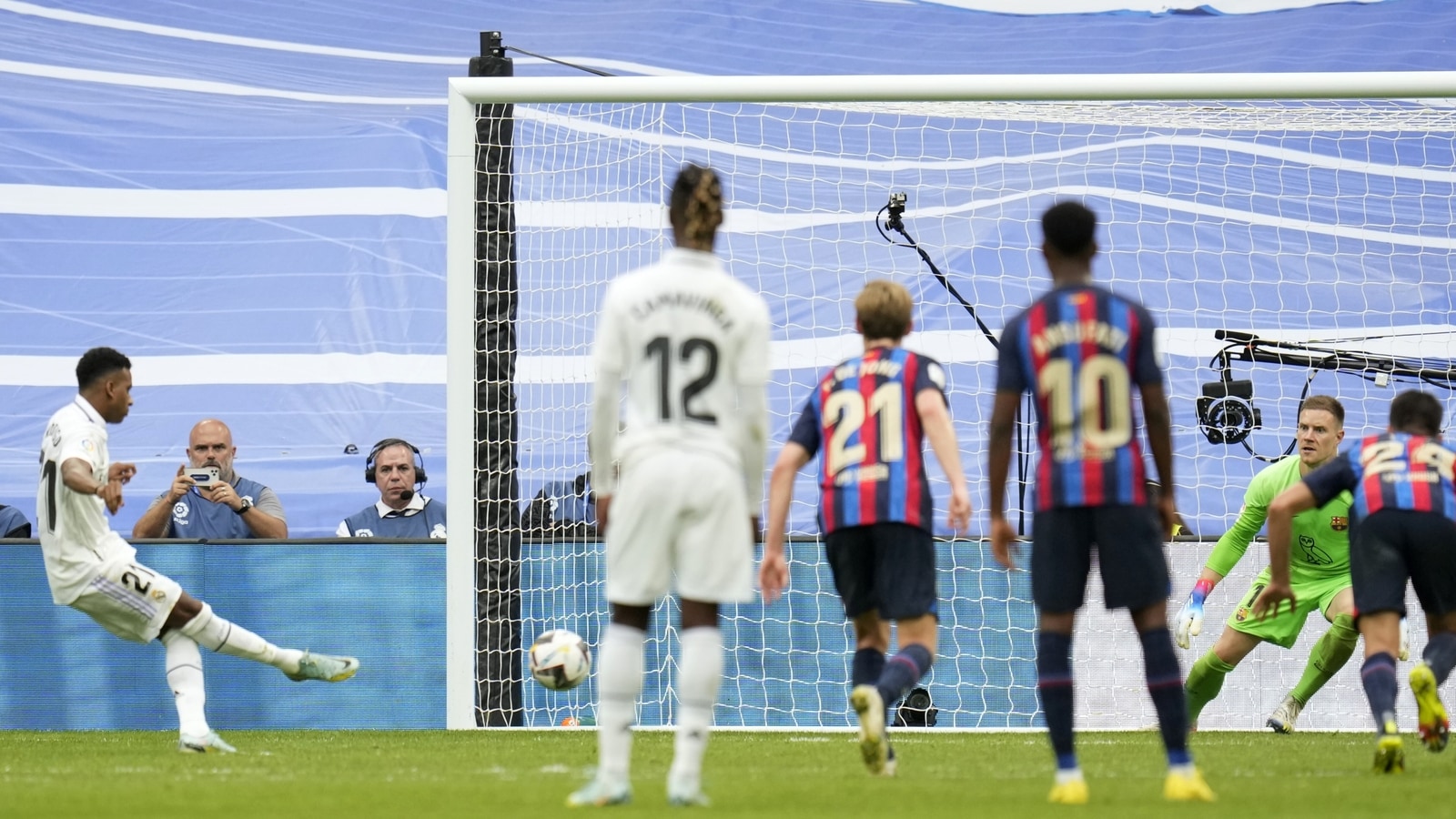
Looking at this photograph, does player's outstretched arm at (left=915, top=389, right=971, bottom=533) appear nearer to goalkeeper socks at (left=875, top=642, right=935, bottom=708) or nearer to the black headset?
goalkeeper socks at (left=875, top=642, right=935, bottom=708)

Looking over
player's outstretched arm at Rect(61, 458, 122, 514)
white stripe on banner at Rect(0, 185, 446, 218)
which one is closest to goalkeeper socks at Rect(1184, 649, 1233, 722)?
player's outstretched arm at Rect(61, 458, 122, 514)

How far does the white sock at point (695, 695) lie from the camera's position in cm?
484

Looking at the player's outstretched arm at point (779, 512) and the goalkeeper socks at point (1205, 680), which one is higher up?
the player's outstretched arm at point (779, 512)

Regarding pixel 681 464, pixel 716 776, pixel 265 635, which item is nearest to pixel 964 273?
pixel 265 635

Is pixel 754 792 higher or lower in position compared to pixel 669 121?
lower

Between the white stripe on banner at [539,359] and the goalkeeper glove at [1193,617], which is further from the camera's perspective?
the white stripe on banner at [539,359]

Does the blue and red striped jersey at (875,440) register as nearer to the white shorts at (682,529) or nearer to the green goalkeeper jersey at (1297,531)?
the white shorts at (682,529)

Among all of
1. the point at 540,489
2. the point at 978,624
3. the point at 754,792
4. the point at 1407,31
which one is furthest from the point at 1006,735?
the point at 1407,31

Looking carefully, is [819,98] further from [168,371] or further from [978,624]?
[168,371]

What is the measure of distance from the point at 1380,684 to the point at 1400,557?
455 mm

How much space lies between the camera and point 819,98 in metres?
9.75

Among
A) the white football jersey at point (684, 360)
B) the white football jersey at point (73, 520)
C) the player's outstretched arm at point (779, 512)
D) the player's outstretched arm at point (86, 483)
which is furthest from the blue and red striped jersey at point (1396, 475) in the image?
the white football jersey at point (73, 520)

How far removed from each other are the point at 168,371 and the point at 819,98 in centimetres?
610

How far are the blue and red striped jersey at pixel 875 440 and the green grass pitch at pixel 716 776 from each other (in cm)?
94
